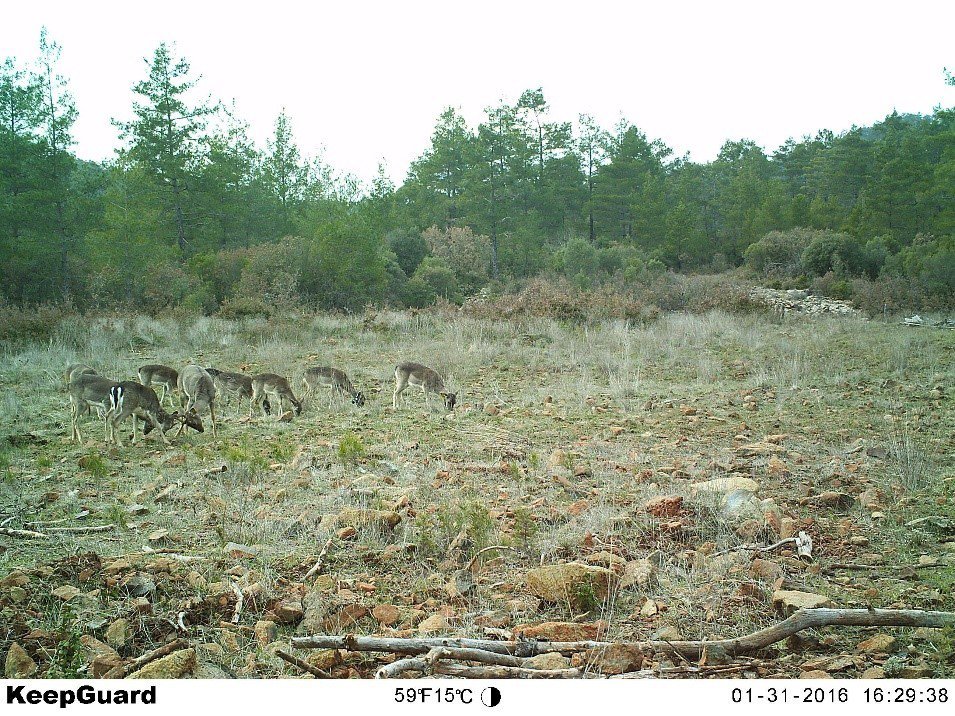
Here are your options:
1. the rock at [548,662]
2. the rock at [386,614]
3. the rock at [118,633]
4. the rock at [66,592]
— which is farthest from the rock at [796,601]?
the rock at [66,592]

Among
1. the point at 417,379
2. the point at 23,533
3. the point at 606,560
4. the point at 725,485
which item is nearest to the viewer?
the point at 606,560

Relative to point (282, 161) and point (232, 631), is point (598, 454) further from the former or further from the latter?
point (282, 161)

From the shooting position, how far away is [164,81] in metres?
29.5

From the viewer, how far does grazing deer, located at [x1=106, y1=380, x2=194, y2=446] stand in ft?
29.1

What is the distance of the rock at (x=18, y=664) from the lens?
3641 mm

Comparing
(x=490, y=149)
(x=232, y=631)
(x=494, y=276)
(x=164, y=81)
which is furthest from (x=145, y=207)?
(x=232, y=631)

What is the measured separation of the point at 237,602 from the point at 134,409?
17.6 feet

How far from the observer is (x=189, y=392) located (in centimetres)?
1029

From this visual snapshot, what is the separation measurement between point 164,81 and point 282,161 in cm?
1066

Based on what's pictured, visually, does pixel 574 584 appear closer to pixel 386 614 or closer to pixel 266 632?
pixel 386 614

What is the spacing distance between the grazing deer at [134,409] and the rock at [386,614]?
18.4ft

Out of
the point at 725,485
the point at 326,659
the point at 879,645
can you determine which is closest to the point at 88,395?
the point at 326,659

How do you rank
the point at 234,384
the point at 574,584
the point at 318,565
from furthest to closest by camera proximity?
1. the point at 234,384
2. the point at 318,565
3. the point at 574,584

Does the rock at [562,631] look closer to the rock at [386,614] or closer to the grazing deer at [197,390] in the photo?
the rock at [386,614]
